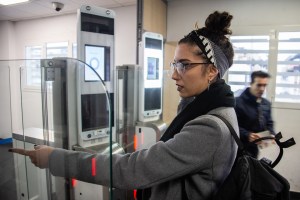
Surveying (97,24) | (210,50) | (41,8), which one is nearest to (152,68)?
(97,24)

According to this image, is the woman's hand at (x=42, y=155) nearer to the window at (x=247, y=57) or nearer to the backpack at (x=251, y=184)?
the backpack at (x=251, y=184)

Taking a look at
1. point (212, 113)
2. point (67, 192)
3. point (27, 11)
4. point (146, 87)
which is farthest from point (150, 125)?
point (27, 11)

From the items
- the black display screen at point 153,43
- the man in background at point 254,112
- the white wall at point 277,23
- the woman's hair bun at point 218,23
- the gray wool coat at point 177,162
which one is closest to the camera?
the gray wool coat at point 177,162

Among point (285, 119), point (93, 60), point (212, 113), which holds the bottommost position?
point (285, 119)

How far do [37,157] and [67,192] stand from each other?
0.35 meters

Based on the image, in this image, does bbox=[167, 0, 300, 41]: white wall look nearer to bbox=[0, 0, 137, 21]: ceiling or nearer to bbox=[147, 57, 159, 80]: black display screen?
bbox=[0, 0, 137, 21]: ceiling

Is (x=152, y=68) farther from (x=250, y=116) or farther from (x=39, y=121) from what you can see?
(x=39, y=121)

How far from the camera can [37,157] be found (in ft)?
2.33

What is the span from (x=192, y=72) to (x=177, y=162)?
31cm

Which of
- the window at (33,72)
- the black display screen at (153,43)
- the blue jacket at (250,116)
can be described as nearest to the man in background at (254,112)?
the blue jacket at (250,116)

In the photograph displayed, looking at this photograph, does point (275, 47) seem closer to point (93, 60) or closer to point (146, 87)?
point (146, 87)

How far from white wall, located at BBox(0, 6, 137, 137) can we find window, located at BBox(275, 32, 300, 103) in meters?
1.98

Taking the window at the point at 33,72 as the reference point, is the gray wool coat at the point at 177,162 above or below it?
below

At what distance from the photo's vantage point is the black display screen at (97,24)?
56.9 inches
